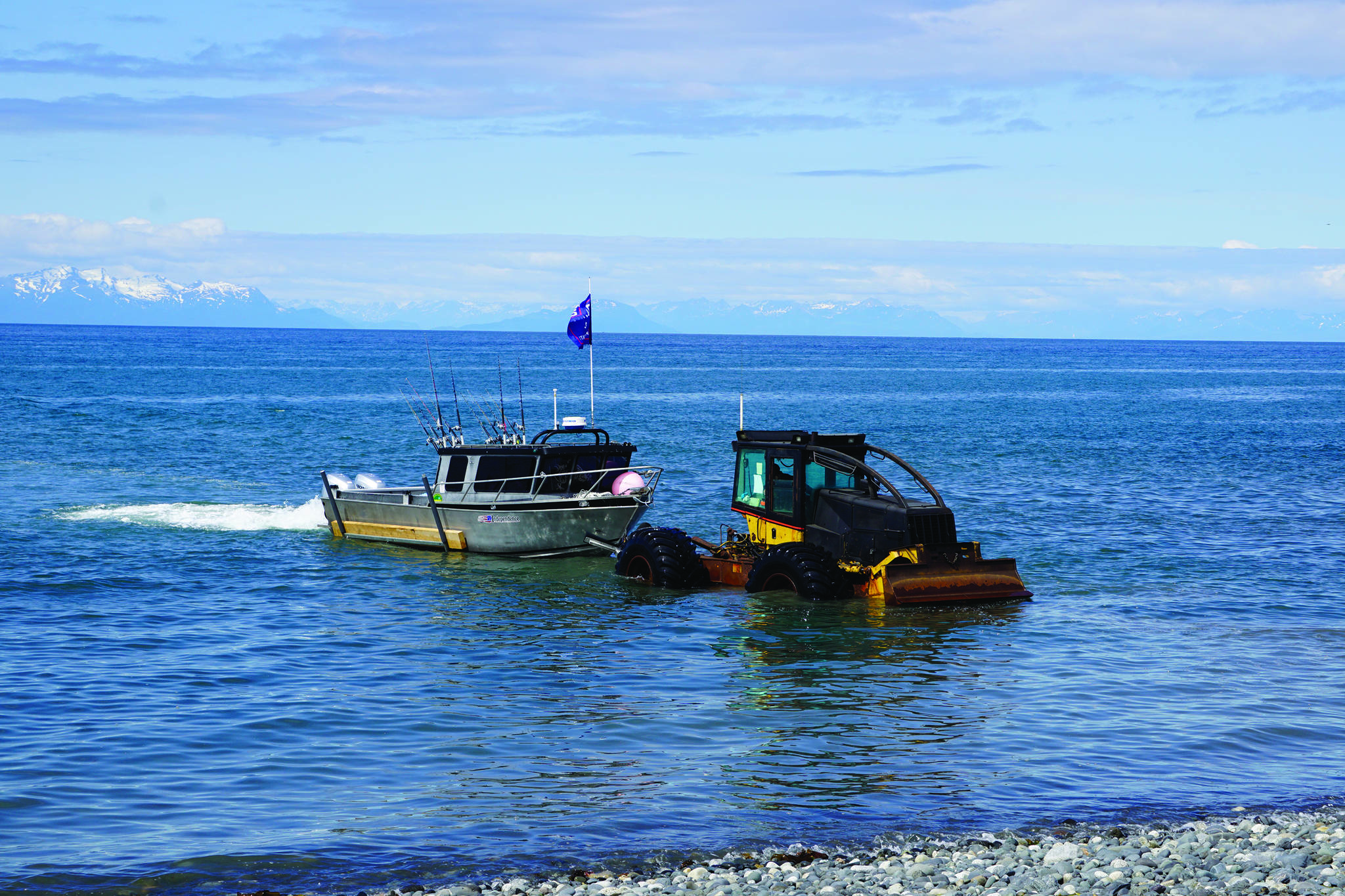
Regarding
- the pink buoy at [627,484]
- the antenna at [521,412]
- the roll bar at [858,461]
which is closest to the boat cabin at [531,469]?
the pink buoy at [627,484]

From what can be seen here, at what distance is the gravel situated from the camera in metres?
9.03

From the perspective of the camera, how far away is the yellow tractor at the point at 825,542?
19.7 meters

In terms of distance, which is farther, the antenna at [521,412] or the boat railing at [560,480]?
the antenna at [521,412]

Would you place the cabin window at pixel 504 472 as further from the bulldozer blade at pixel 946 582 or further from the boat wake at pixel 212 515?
the bulldozer blade at pixel 946 582

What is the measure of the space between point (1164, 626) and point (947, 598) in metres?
3.24

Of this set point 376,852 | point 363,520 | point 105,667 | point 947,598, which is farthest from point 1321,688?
point 363,520

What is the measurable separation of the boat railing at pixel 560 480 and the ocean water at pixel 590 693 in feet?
4.53

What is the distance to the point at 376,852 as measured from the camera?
10336 mm

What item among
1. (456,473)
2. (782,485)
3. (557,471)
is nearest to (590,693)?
(782,485)

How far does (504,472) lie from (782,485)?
6557mm

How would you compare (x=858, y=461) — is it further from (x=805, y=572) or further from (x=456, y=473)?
(x=456, y=473)

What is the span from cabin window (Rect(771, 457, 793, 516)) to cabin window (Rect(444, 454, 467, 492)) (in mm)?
7180

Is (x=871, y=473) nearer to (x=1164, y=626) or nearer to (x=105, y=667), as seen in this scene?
(x=1164, y=626)

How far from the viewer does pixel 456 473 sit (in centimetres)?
2625
